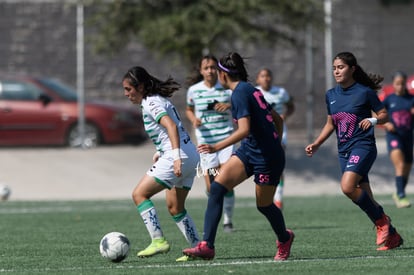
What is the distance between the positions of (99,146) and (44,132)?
1297mm

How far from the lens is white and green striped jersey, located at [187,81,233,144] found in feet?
48.4

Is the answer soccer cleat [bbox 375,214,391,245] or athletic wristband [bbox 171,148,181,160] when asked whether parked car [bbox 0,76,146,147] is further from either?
athletic wristband [bbox 171,148,181,160]

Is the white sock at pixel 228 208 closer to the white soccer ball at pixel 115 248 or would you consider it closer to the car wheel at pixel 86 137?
the white soccer ball at pixel 115 248

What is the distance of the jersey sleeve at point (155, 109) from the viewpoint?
10.9 meters

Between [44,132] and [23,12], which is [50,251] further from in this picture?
[23,12]

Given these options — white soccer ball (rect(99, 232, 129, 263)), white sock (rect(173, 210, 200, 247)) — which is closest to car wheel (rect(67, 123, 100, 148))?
white sock (rect(173, 210, 200, 247))

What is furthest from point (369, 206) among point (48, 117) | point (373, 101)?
point (48, 117)

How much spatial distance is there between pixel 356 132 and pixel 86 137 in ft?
49.9

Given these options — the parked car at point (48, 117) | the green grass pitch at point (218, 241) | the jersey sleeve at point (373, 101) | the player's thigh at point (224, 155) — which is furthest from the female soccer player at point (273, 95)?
the parked car at point (48, 117)

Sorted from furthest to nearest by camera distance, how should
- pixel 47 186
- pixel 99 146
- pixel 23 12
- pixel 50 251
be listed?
pixel 23 12
pixel 99 146
pixel 47 186
pixel 50 251

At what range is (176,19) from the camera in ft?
82.4

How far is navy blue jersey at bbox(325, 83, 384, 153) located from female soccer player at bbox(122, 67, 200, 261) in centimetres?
155

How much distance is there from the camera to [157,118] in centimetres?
1088

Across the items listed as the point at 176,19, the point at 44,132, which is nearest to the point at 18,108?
the point at 44,132
